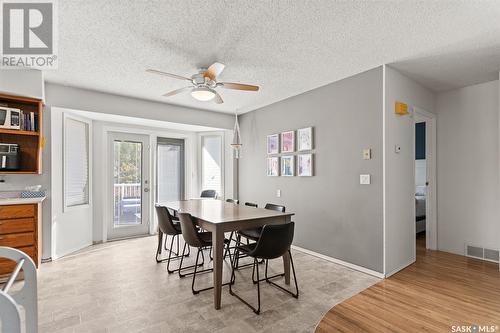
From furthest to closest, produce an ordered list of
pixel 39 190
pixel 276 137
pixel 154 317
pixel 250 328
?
1. pixel 276 137
2. pixel 39 190
3. pixel 154 317
4. pixel 250 328

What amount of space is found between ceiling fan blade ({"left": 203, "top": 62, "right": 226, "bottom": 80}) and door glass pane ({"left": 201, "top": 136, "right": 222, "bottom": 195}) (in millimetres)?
3175

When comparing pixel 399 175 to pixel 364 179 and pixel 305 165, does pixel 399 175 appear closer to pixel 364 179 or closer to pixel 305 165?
pixel 364 179

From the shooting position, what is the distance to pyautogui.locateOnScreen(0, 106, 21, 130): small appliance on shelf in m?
3.21

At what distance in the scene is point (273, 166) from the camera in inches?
189

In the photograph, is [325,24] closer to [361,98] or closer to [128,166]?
[361,98]

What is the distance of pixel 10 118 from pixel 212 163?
3.55m

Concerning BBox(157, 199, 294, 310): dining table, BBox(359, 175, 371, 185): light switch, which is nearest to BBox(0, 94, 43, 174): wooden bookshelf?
BBox(157, 199, 294, 310): dining table

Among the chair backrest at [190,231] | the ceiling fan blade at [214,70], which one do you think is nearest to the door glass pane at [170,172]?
the chair backrest at [190,231]

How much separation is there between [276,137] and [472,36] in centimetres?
289

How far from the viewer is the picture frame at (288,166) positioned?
14.4 feet

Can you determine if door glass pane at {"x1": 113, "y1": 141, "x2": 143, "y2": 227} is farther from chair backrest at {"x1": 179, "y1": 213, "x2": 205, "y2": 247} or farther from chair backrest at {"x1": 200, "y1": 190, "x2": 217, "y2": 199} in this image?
chair backrest at {"x1": 179, "y1": 213, "x2": 205, "y2": 247}

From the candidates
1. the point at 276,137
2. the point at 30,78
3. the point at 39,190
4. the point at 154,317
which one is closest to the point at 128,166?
the point at 39,190

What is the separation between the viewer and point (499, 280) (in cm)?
304

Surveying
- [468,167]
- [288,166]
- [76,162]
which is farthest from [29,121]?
[468,167]
